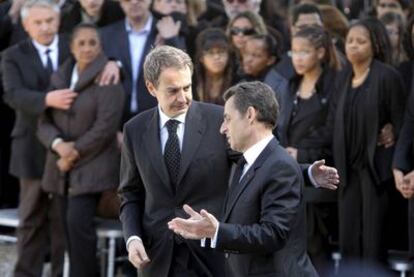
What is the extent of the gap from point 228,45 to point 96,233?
187cm

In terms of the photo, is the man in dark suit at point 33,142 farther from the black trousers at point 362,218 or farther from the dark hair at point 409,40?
the dark hair at point 409,40

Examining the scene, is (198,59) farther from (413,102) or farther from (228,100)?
(228,100)

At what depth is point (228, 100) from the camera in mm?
5246

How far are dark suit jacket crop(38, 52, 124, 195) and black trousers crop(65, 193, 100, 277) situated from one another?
4.3 inches

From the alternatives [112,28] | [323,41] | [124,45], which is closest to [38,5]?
[112,28]

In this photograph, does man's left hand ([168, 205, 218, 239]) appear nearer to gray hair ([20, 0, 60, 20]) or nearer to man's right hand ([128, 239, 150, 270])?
man's right hand ([128, 239, 150, 270])

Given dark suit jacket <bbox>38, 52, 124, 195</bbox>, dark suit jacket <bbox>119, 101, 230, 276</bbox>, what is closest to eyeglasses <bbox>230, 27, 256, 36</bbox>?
dark suit jacket <bbox>38, 52, 124, 195</bbox>

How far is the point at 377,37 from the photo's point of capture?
27.1 ft

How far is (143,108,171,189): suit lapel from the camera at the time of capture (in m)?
5.88

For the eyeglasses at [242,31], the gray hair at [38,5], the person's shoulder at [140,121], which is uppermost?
the gray hair at [38,5]

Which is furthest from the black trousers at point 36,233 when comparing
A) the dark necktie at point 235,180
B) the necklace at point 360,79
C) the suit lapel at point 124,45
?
the dark necktie at point 235,180

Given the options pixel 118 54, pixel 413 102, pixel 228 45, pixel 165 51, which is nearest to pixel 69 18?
pixel 118 54

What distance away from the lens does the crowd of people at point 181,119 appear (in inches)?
233

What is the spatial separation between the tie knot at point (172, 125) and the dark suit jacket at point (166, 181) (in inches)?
2.3
